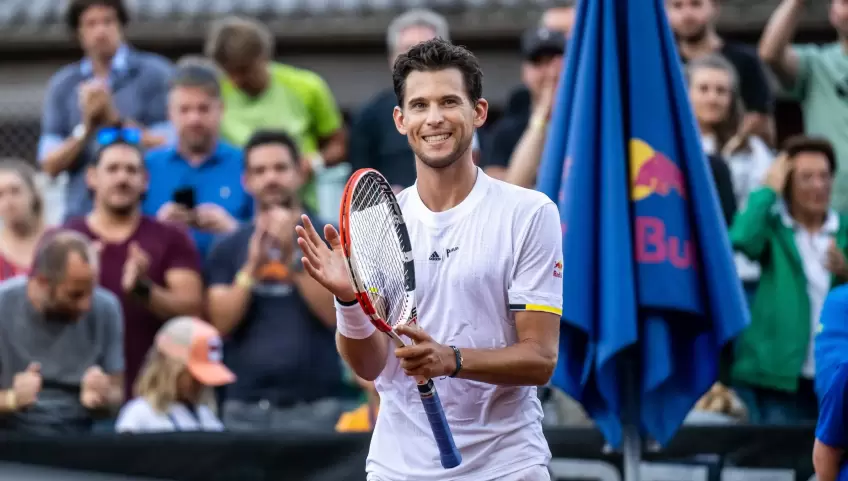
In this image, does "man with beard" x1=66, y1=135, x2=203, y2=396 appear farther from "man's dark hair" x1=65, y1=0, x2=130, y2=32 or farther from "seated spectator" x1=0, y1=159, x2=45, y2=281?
"man's dark hair" x1=65, y1=0, x2=130, y2=32

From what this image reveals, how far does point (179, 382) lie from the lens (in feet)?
26.4

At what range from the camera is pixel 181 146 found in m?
9.54

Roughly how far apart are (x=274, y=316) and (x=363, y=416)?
953 millimetres

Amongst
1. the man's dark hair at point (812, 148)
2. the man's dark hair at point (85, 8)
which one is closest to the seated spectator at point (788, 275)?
the man's dark hair at point (812, 148)

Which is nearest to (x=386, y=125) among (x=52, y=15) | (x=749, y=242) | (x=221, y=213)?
(x=221, y=213)

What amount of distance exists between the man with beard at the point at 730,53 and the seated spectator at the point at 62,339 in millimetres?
4083

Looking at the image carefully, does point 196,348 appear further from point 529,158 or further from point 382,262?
point 382,262

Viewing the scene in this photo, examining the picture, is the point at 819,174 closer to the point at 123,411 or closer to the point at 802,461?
the point at 802,461

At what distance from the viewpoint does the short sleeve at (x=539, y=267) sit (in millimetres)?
4582

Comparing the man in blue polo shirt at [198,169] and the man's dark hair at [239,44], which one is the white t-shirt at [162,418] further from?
the man's dark hair at [239,44]

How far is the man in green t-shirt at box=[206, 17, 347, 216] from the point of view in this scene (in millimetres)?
9852

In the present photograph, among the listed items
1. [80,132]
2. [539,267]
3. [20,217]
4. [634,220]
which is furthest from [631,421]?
[80,132]

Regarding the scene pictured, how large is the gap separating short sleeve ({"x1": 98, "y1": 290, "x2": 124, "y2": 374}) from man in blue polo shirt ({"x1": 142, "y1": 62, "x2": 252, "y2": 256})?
1005mm

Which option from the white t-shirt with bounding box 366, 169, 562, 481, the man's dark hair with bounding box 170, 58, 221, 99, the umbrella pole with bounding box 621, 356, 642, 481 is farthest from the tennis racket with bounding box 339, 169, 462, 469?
the man's dark hair with bounding box 170, 58, 221, 99
